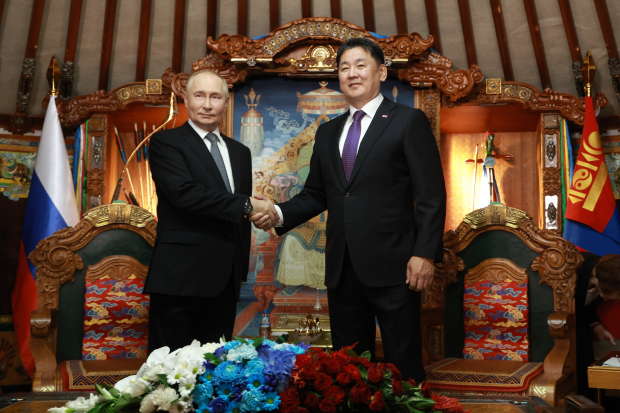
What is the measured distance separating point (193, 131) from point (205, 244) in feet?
1.57

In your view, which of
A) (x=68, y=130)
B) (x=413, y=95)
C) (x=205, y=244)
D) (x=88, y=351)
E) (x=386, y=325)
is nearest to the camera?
(x=386, y=325)

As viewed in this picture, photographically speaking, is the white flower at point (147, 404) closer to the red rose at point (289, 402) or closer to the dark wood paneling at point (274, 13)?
the red rose at point (289, 402)

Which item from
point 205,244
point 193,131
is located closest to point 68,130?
point 193,131

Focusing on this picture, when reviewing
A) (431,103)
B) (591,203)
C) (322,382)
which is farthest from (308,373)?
(591,203)

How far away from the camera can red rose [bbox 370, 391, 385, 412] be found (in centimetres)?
120

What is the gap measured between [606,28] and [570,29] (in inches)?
8.9

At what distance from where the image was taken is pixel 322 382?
120 centimetres

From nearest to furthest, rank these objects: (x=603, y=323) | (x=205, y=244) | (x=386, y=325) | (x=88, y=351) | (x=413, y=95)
→ 1. (x=386, y=325)
2. (x=205, y=244)
3. (x=88, y=351)
4. (x=603, y=323)
5. (x=413, y=95)

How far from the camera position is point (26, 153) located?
14.3 feet

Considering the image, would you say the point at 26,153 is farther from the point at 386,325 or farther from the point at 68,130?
the point at 386,325

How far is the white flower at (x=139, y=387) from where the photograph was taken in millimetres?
1244

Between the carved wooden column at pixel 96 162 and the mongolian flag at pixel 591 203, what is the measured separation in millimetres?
3080

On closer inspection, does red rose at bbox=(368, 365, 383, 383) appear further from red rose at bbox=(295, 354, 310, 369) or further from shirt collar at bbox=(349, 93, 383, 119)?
shirt collar at bbox=(349, 93, 383, 119)

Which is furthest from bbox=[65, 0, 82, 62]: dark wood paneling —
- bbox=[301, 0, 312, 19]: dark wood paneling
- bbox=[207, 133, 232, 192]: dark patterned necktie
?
bbox=[207, 133, 232, 192]: dark patterned necktie
